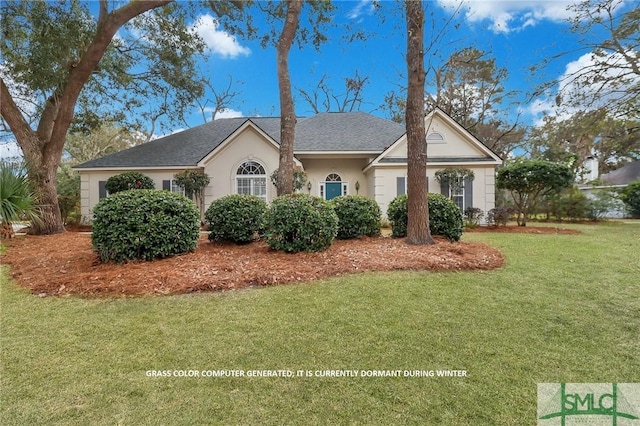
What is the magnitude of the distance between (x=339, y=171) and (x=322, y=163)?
3.29 ft

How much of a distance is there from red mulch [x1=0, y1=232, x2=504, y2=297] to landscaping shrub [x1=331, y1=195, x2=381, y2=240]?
653 mm

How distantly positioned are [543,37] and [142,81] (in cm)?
1793

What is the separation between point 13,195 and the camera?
7383 millimetres

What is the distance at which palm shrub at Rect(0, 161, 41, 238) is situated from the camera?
7.08 meters

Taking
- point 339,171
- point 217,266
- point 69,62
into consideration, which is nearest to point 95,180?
point 69,62

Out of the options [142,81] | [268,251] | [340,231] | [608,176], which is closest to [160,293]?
[268,251]

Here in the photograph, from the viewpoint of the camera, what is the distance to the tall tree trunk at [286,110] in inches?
325

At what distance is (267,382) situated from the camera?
2.36 metres

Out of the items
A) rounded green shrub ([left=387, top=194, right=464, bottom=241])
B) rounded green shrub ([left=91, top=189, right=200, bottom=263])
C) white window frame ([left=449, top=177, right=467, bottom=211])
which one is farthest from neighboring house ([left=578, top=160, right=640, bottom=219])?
rounded green shrub ([left=91, top=189, right=200, bottom=263])

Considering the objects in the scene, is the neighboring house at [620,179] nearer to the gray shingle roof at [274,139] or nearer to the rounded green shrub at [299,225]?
the gray shingle roof at [274,139]

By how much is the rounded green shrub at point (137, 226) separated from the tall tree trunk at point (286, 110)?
Result: 3.11 m

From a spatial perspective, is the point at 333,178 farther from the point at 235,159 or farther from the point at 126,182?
the point at 126,182

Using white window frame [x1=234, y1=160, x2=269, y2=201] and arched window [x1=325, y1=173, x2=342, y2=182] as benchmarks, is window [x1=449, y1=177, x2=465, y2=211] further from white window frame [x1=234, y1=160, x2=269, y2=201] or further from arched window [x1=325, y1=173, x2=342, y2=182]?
white window frame [x1=234, y1=160, x2=269, y2=201]

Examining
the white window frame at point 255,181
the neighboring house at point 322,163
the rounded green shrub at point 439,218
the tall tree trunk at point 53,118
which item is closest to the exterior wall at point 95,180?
the neighboring house at point 322,163
